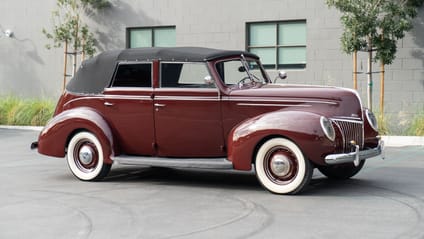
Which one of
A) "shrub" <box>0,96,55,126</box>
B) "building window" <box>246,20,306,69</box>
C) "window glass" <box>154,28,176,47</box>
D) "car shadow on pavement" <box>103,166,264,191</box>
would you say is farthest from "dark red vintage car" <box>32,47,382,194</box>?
"window glass" <box>154,28,176,47</box>

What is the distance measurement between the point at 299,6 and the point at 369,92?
3.41 metres

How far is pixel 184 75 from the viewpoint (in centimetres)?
903

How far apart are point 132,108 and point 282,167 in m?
2.31

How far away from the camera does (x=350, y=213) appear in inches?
275

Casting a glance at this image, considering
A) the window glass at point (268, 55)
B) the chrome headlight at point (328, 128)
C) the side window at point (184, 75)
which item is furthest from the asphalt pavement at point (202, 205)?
the window glass at point (268, 55)

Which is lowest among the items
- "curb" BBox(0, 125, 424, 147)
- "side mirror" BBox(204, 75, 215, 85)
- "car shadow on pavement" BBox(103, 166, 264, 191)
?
"car shadow on pavement" BBox(103, 166, 264, 191)

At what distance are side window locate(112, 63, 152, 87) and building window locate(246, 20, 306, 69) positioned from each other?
401 inches

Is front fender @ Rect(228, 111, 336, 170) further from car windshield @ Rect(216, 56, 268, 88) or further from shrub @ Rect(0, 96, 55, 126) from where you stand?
shrub @ Rect(0, 96, 55, 126)

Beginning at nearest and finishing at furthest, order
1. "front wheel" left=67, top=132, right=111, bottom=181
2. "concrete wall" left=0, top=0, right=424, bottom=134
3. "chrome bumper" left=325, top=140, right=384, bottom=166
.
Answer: "chrome bumper" left=325, top=140, right=384, bottom=166, "front wheel" left=67, top=132, right=111, bottom=181, "concrete wall" left=0, top=0, right=424, bottom=134

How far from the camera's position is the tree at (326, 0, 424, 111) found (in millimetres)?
15992

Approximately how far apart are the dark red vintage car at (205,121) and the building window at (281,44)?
9.42 meters

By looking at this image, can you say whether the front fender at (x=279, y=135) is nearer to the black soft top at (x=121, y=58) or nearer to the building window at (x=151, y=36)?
the black soft top at (x=121, y=58)

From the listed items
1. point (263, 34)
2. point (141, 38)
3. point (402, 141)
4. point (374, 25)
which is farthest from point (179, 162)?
point (141, 38)

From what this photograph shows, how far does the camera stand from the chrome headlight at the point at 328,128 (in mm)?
7825
